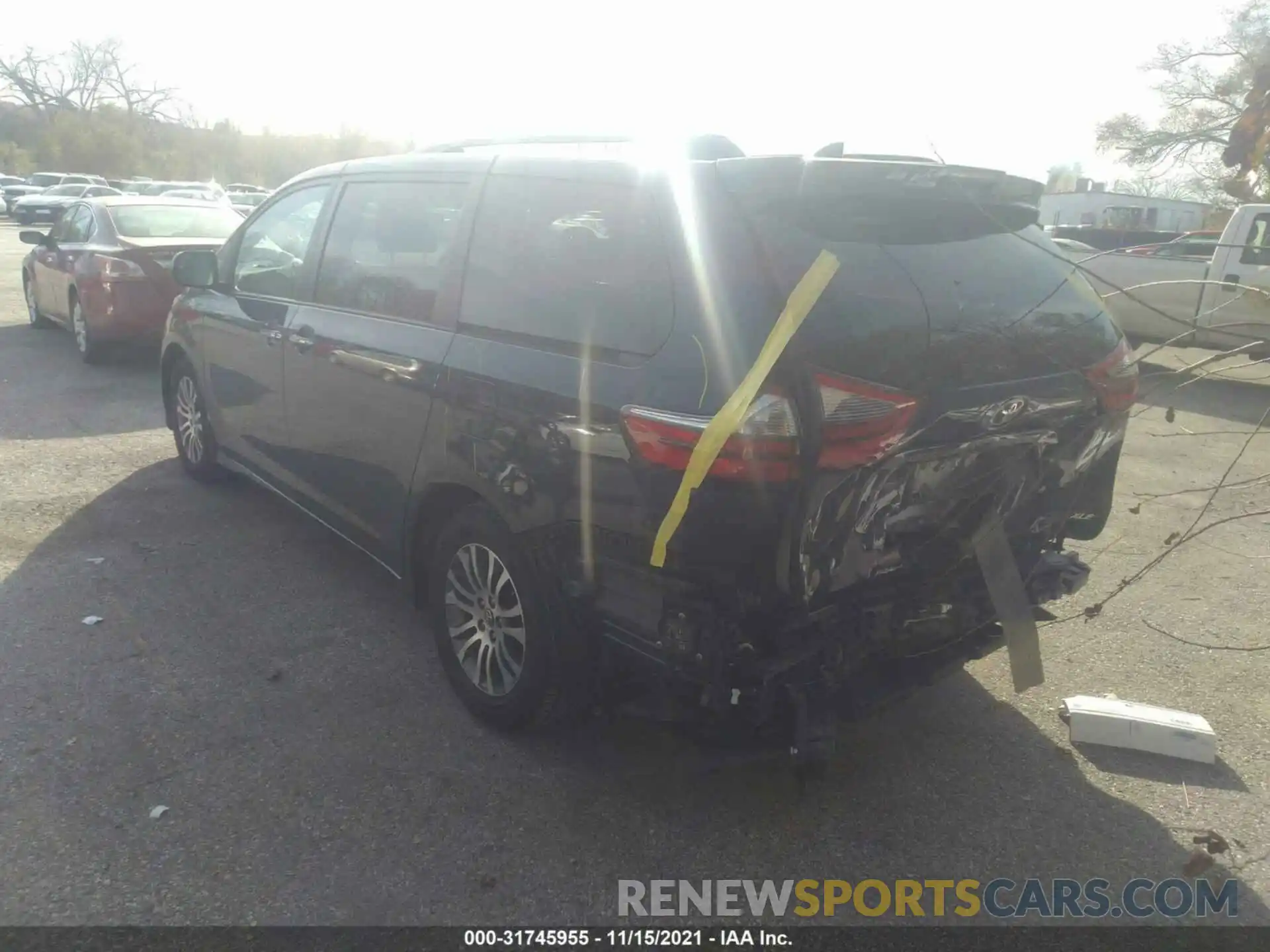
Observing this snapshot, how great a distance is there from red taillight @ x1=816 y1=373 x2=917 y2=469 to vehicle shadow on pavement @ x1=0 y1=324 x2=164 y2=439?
6.29 metres

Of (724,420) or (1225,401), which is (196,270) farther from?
(1225,401)

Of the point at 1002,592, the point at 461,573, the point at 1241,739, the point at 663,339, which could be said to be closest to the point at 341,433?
the point at 461,573

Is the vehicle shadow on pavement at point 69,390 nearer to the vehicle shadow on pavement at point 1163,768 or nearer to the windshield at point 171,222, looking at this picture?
the windshield at point 171,222

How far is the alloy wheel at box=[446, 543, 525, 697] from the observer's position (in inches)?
126

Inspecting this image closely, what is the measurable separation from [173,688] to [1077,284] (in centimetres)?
353

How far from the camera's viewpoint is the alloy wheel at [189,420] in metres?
5.70

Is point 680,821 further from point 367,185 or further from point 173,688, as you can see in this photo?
point 367,185

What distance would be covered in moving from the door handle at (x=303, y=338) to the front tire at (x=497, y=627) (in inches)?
47.7

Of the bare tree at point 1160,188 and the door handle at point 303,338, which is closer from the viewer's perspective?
the door handle at point 303,338

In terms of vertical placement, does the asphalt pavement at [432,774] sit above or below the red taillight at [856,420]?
below

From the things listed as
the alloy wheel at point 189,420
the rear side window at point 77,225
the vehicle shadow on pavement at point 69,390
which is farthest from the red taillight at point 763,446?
the rear side window at point 77,225

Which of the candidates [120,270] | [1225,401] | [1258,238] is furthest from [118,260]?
[1258,238]

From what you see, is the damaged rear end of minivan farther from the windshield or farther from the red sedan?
the windshield

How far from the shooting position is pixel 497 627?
10.7 feet
